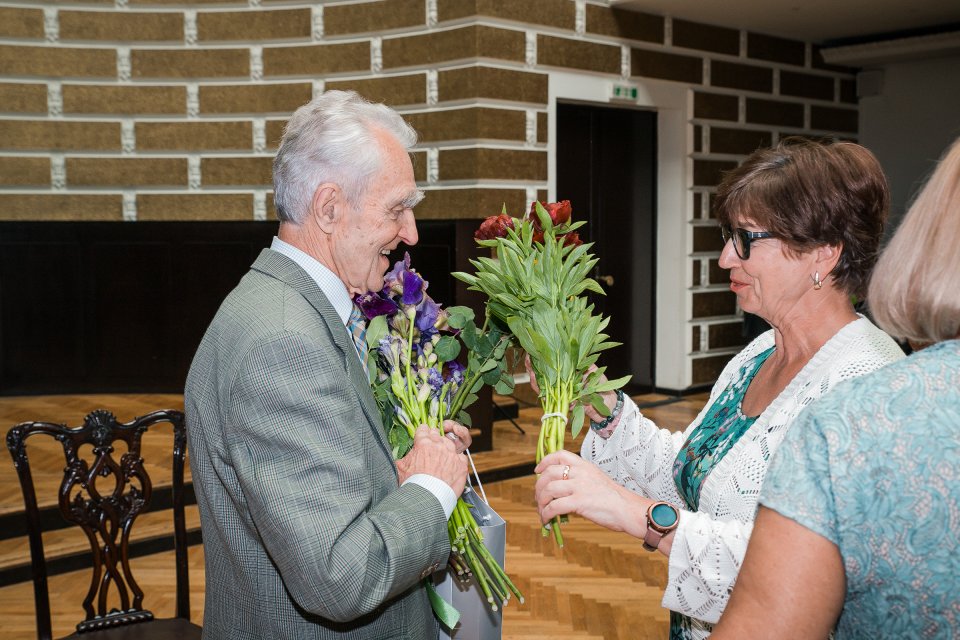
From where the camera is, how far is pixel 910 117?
358 inches

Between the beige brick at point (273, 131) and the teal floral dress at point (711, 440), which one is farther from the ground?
the beige brick at point (273, 131)

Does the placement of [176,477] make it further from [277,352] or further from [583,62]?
[583,62]

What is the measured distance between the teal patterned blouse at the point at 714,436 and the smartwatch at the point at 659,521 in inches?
9.0

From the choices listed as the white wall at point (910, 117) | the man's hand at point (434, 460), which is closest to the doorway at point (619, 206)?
the white wall at point (910, 117)

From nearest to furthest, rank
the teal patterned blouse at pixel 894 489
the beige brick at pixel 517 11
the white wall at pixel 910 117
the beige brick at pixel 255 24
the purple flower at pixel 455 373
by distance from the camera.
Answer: the teal patterned blouse at pixel 894 489
the purple flower at pixel 455 373
the beige brick at pixel 517 11
the beige brick at pixel 255 24
the white wall at pixel 910 117

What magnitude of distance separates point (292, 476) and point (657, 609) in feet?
8.98

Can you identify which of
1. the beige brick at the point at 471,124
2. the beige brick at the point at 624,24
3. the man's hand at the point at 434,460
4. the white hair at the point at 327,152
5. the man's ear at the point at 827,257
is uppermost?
the beige brick at the point at 624,24

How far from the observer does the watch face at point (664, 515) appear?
1527 mm

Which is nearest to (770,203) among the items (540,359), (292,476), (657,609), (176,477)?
(540,359)

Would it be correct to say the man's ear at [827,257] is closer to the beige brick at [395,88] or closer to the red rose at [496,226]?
the red rose at [496,226]

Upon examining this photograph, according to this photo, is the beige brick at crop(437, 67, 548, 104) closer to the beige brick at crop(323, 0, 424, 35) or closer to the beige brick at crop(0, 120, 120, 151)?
the beige brick at crop(323, 0, 424, 35)

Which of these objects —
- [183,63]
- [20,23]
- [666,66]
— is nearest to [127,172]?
[183,63]

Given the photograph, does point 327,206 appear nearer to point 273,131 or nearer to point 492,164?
point 492,164

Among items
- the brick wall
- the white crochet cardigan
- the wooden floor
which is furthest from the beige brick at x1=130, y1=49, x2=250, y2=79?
the white crochet cardigan
